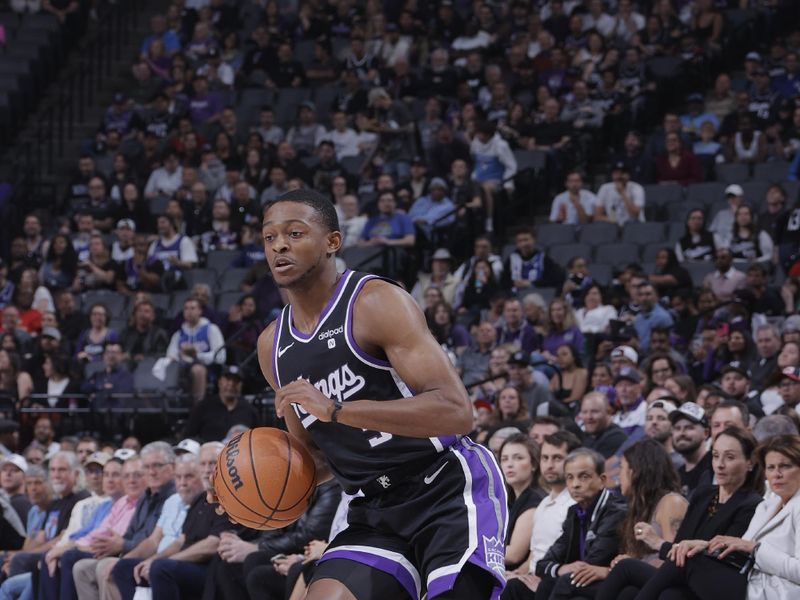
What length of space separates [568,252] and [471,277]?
3.94ft

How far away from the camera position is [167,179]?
1794 cm

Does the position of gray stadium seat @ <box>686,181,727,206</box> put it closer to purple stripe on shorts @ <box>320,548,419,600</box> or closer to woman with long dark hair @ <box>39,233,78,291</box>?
woman with long dark hair @ <box>39,233,78,291</box>

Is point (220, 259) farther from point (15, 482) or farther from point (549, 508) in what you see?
point (549, 508)

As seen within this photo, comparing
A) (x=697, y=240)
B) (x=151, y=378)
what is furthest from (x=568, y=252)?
(x=151, y=378)

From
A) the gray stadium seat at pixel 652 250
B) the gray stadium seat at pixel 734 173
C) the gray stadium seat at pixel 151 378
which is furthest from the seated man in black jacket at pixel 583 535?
the gray stadium seat at pixel 734 173

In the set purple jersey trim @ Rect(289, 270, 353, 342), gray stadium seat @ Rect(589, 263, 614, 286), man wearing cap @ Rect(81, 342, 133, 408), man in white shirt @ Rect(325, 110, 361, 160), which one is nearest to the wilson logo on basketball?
purple jersey trim @ Rect(289, 270, 353, 342)

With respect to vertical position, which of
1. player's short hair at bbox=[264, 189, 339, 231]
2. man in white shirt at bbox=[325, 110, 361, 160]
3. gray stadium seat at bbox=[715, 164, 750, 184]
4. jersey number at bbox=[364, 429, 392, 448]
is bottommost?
jersey number at bbox=[364, 429, 392, 448]

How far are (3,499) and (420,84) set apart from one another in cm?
897

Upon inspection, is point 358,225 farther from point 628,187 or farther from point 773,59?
point 773,59

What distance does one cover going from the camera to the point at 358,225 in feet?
51.5

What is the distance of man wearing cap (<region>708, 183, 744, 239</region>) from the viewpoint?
1385cm

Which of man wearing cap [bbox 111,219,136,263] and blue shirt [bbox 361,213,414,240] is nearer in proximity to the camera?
blue shirt [bbox 361,213,414,240]

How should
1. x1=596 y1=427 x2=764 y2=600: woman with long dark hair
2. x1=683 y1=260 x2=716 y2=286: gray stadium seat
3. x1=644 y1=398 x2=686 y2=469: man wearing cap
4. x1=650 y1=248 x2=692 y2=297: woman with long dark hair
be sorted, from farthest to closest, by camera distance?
x1=683 y1=260 x2=716 y2=286: gray stadium seat → x1=650 y1=248 x2=692 y2=297: woman with long dark hair → x1=644 y1=398 x2=686 y2=469: man wearing cap → x1=596 y1=427 x2=764 y2=600: woman with long dark hair

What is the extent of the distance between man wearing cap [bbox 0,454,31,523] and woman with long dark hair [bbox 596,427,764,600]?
5.90 m
